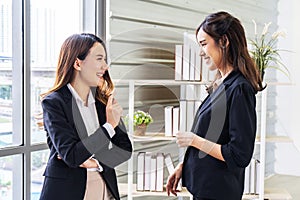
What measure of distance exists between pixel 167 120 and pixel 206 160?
36.5 inches

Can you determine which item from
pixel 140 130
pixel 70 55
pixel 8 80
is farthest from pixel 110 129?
pixel 140 130

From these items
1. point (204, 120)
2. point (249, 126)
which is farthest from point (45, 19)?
point (249, 126)

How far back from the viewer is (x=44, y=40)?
2.53m

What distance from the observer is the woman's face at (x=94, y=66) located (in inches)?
76.4

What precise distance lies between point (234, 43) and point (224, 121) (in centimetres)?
33

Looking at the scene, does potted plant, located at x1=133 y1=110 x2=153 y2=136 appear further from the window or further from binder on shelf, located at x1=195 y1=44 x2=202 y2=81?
the window

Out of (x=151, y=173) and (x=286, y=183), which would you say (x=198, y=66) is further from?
(x=286, y=183)

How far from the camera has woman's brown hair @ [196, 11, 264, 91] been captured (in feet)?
6.21

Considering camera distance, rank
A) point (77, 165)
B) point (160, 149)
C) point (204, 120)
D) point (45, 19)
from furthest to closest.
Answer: point (160, 149) < point (45, 19) < point (204, 120) < point (77, 165)

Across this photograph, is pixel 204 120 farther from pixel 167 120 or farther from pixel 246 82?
pixel 167 120

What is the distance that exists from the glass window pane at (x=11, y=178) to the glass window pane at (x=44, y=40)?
0.56 feet

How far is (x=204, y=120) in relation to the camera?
76.0 inches

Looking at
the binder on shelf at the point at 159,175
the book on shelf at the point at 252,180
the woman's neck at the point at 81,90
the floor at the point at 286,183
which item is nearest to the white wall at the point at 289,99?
the floor at the point at 286,183

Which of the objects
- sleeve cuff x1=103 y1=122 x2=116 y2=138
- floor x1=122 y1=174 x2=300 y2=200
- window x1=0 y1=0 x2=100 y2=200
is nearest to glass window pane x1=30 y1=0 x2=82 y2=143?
window x1=0 y1=0 x2=100 y2=200
